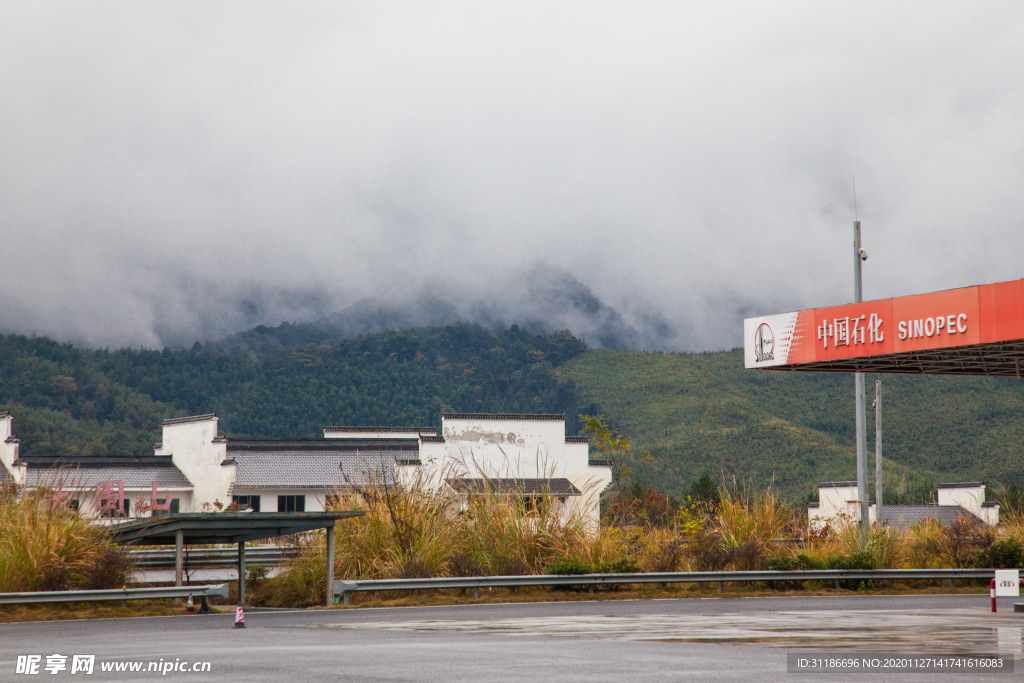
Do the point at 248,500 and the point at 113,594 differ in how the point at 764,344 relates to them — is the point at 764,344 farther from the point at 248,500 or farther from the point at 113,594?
the point at 248,500

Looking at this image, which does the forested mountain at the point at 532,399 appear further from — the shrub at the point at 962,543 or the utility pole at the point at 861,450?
the utility pole at the point at 861,450

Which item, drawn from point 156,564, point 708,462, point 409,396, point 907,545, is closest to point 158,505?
point 156,564

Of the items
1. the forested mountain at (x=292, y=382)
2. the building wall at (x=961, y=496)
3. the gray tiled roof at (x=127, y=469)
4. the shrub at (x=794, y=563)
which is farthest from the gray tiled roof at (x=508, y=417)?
the forested mountain at (x=292, y=382)

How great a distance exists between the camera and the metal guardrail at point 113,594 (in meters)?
16.2

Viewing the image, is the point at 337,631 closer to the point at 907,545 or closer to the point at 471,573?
the point at 471,573

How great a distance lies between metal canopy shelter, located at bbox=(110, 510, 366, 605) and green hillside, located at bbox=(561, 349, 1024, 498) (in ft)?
194

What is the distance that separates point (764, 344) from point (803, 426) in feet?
250

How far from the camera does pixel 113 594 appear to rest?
55.7 feet

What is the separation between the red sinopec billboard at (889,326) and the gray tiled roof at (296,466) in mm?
32874

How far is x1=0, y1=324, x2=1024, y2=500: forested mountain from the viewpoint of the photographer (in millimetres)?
82250

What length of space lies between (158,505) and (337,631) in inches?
1662

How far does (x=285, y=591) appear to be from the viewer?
19.8m

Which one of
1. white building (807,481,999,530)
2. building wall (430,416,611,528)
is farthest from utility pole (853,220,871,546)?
white building (807,481,999,530)

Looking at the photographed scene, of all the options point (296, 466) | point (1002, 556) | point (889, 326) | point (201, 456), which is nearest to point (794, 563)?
point (1002, 556)
